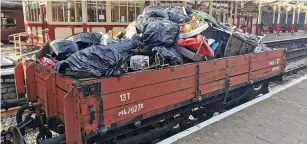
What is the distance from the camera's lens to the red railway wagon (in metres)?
3.05

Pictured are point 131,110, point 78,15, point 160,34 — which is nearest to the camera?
point 131,110

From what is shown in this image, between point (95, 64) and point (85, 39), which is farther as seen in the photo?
point (85, 39)

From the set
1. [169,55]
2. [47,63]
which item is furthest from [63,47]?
[169,55]

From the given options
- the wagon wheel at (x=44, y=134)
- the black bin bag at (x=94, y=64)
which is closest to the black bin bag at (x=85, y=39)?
the black bin bag at (x=94, y=64)

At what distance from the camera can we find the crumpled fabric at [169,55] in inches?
159

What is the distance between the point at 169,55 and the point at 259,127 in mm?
1948

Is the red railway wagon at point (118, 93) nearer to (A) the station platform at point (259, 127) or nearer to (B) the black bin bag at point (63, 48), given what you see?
(B) the black bin bag at point (63, 48)

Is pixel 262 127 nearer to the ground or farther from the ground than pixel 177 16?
nearer to the ground

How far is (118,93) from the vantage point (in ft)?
10.9

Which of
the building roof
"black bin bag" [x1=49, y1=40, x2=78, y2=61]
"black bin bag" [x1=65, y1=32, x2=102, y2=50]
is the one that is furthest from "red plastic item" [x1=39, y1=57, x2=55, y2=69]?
the building roof

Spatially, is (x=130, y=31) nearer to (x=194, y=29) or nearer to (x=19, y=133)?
(x=194, y=29)

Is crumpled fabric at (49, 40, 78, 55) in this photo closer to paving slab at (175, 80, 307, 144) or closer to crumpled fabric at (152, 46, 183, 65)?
crumpled fabric at (152, 46, 183, 65)

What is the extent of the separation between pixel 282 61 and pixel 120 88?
532 cm

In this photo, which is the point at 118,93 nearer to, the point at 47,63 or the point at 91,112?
the point at 91,112
